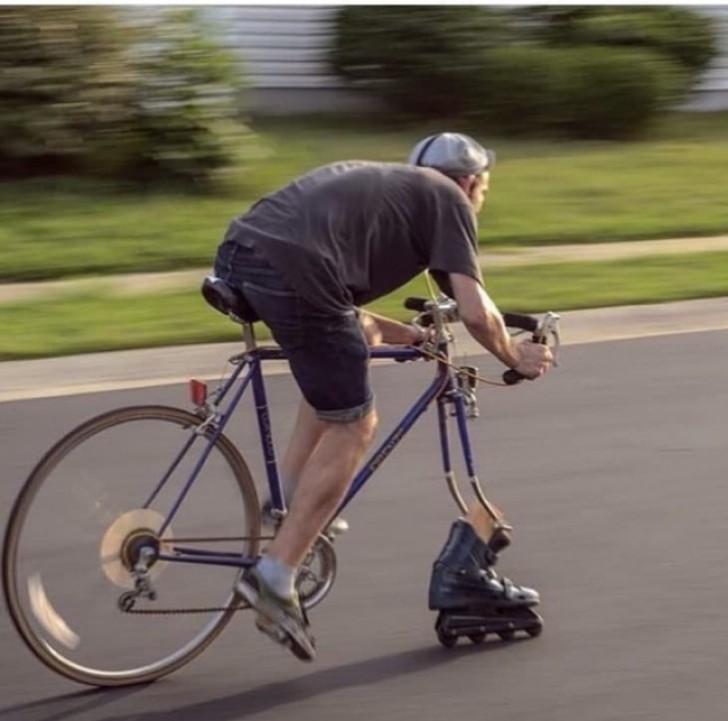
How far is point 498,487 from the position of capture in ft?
21.5

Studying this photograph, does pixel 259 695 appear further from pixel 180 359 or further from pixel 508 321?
pixel 180 359

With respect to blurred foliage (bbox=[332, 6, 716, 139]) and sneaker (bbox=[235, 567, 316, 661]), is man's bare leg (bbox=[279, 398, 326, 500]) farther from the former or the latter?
blurred foliage (bbox=[332, 6, 716, 139])

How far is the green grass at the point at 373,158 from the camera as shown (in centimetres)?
1059

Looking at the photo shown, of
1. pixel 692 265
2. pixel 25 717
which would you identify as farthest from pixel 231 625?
pixel 692 265

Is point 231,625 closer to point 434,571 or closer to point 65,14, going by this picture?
point 434,571

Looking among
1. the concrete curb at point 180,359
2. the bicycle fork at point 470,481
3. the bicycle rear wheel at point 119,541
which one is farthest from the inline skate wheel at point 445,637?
the concrete curb at point 180,359

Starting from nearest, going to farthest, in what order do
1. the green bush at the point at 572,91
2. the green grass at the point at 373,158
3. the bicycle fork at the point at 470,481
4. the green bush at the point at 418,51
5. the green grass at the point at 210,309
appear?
the bicycle fork at the point at 470,481
the green grass at the point at 210,309
the green grass at the point at 373,158
the green bush at the point at 572,91
the green bush at the point at 418,51

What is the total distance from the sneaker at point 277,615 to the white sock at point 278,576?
0.01 meters

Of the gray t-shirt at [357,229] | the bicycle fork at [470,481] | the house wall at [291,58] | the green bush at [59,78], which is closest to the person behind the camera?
the gray t-shirt at [357,229]

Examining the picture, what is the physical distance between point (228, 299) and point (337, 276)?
0.30 meters

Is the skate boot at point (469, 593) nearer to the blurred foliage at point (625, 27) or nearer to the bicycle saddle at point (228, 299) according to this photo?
the bicycle saddle at point (228, 299)

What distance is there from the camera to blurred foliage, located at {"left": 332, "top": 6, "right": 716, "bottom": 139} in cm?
1448

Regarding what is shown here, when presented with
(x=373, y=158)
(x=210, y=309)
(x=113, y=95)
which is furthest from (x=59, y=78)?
(x=210, y=309)

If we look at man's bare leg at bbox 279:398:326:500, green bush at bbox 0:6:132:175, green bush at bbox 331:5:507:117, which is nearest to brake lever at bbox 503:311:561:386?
man's bare leg at bbox 279:398:326:500
